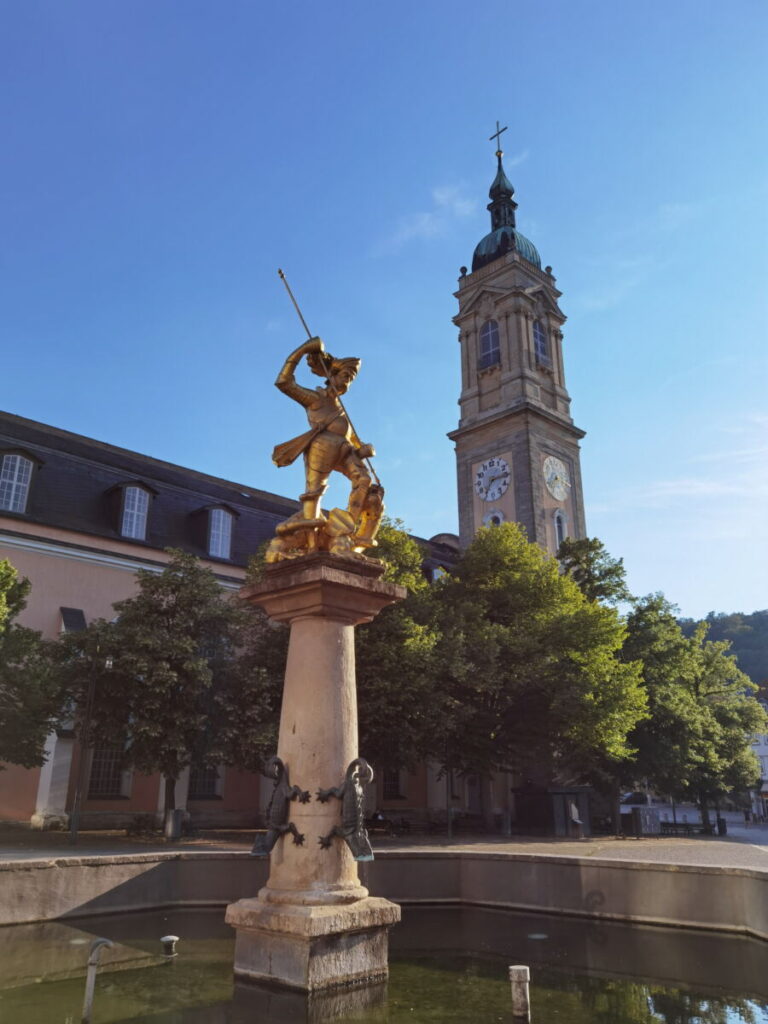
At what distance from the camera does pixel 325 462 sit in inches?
398

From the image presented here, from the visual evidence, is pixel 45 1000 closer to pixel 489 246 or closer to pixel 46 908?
pixel 46 908

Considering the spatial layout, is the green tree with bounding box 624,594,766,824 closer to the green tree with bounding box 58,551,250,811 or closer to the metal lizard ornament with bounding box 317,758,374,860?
the green tree with bounding box 58,551,250,811

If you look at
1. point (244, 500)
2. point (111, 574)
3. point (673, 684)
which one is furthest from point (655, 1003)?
point (244, 500)

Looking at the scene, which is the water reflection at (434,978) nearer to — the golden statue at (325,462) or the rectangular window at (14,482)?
the golden statue at (325,462)

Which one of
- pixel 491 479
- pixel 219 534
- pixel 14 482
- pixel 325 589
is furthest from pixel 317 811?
pixel 491 479

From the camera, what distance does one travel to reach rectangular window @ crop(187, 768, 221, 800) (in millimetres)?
32188

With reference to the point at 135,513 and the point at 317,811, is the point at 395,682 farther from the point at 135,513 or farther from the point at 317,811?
the point at 317,811

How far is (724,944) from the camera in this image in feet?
34.0

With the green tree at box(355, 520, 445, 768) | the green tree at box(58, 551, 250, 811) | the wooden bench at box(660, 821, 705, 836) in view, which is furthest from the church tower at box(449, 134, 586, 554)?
the green tree at box(58, 551, 250, 811)

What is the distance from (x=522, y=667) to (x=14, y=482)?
2015cm

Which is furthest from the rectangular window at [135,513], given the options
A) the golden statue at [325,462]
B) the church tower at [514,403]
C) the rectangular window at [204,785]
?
the golden statue at [325,462]

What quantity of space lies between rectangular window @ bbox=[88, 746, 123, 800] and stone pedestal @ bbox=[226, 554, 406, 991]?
23.0 metres

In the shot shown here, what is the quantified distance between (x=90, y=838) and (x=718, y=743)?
3111cm

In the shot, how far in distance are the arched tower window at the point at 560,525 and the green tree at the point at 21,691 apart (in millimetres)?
33135
